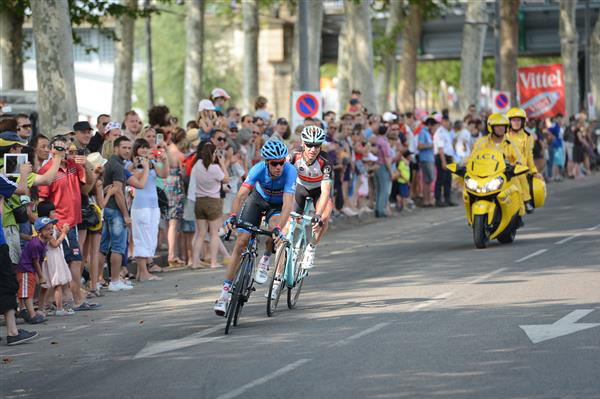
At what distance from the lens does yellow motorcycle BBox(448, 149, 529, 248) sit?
19.3 meters

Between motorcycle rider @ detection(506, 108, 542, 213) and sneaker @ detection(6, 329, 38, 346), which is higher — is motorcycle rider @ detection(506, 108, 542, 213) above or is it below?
above

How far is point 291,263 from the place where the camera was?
13.6 metres

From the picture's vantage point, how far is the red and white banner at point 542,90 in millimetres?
43438

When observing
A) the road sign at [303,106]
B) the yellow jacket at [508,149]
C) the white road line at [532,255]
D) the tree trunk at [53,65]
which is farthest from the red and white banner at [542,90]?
the white road line at [532,255]

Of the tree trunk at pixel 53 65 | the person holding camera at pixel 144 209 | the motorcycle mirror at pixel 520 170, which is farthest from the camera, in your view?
the tree trunk at pixel 53 65

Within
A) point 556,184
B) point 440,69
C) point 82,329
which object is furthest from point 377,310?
point 440,69

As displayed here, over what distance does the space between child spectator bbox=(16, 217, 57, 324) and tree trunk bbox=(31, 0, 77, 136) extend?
7.49 m

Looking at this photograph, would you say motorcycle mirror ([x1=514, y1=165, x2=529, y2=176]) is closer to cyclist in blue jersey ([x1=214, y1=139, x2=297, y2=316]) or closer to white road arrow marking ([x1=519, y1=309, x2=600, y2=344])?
cyclist in blue jersey ([x1=214, y1=139, x2=297, y2=316])

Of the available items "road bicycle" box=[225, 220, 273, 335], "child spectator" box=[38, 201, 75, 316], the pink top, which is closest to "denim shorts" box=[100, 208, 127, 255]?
"child spectator" box=[38, 201, 75, 316]

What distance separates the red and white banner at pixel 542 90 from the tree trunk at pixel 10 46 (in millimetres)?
18997

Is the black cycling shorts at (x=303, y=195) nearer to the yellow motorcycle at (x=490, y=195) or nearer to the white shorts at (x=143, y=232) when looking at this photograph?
the white shorts at (x=143, y=232)

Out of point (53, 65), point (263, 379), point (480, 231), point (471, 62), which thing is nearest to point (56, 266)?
point (263, 379)

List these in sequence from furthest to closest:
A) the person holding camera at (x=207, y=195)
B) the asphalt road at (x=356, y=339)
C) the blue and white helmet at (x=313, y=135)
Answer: the person holding camera at (x=207, y=195) < the blue and white helmet at (x=313, y=135) < the asphalt road at (x=356, y=339)

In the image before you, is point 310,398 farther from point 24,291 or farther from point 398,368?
point 24,291
